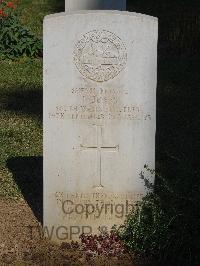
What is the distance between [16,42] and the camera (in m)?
11.8

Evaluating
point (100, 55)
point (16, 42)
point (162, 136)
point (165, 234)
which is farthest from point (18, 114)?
point (165, 234)

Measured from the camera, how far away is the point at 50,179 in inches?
201

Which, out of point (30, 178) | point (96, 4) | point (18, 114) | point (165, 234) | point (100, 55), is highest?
point (96, 4)

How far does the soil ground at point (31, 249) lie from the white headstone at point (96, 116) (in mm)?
146

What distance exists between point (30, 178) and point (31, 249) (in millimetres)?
1641

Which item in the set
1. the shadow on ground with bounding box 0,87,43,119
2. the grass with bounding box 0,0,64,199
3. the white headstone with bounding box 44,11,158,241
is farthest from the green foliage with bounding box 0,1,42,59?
the white headstone with bounding box 44,11,158,241

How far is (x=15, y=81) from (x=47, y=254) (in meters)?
5.80

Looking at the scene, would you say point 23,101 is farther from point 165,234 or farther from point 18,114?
point 165,234

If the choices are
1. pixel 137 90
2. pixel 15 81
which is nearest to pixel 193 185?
pixel 137 90

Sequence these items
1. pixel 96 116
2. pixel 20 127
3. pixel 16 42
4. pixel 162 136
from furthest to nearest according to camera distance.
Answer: pixel 16 42 < pixel 20 127 < pixel 162 136 < pixel 96 116

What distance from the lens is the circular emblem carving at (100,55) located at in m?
4.84

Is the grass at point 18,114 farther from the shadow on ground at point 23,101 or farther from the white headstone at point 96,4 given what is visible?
the white headstone at point 96,4

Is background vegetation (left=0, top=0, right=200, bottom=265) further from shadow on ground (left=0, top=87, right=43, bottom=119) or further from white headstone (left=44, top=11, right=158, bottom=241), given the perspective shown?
white headstone (left=44, top=11, right=158, bottom=241)

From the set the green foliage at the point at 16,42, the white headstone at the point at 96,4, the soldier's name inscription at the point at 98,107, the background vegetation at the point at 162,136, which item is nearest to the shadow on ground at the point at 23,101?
the background vegetation at the point at 162,136
